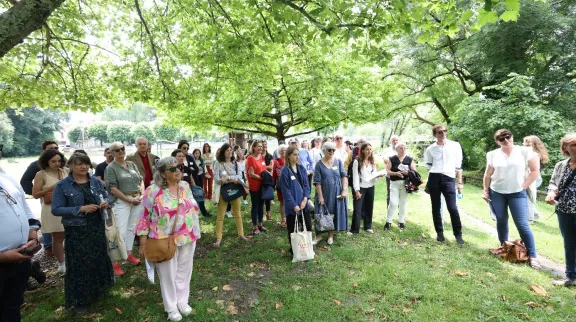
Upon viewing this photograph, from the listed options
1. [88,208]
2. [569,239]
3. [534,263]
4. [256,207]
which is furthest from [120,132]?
[569,239]

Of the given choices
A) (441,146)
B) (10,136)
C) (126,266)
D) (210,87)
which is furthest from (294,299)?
(10,136)

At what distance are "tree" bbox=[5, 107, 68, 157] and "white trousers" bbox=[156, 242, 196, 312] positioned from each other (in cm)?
5655

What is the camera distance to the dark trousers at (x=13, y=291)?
8.86ft

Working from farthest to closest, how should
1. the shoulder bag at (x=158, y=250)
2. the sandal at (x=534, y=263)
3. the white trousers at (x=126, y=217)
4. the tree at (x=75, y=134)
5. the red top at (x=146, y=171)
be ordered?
1. the tree at (x=75, y=134)
2. the red top at (x=146, y=171)
3. the white trousers at (x=126, y=217)
4. the sandal at (x=534, y=263)
5. the shoulder bag at (x=158, y=250)

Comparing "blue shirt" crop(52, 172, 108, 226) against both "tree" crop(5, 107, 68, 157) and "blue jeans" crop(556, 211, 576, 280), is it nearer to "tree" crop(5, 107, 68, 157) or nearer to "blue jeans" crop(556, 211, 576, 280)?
"blue jeans" crop(556, 211, 576, 280)

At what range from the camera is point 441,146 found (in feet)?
18.4

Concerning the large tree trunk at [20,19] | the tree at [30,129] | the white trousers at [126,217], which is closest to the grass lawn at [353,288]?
the white trousers at [126,217]

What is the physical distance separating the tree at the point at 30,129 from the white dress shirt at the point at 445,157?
5788 cm

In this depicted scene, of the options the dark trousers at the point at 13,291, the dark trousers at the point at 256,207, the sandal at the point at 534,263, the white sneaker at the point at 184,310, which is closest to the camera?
the dark trousers at the point at 13,291

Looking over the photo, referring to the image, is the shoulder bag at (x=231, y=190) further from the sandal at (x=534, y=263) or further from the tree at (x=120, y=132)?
the tree at (x=120, y=132)

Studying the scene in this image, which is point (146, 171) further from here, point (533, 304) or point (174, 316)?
point (533, 304)

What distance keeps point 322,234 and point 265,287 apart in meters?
2.32

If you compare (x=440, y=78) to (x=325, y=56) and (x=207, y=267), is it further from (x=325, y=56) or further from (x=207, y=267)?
(x=207, y=267)

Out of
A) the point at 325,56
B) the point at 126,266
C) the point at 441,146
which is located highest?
the point at 325,56
